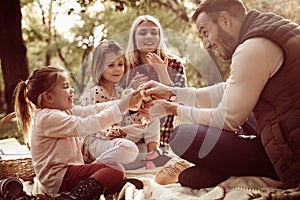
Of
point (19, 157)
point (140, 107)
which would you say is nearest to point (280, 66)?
point (140, 107)

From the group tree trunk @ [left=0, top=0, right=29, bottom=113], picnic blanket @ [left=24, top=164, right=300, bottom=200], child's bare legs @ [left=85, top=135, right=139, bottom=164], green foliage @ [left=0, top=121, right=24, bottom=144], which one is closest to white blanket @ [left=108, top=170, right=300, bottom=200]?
picnic blanket @ [left=24, top=164, right=300, bottom=200]

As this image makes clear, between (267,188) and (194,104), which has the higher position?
(194,104)

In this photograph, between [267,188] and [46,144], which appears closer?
[267,188]

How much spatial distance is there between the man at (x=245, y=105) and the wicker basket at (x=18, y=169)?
56 cm

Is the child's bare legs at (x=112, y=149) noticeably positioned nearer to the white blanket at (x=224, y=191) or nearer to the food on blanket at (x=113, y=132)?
the food on blanket at (x=113, y=132)

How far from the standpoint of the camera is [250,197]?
124cm

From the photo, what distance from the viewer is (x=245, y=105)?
1262mm

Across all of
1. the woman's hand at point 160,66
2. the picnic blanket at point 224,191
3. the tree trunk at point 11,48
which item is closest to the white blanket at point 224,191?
the picnic blanket at point 224,191

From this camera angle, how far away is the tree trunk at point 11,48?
228 centimetres

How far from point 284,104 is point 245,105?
0.31 ft

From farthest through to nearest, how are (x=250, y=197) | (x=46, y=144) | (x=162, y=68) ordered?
(x=162, y=68) → (x=46, y=144) → (x=250, y=197)

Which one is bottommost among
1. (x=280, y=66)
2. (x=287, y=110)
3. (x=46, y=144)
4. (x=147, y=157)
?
(x=147, y=157)

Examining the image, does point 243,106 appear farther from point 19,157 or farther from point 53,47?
point 53,47

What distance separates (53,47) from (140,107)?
2.17 meters
